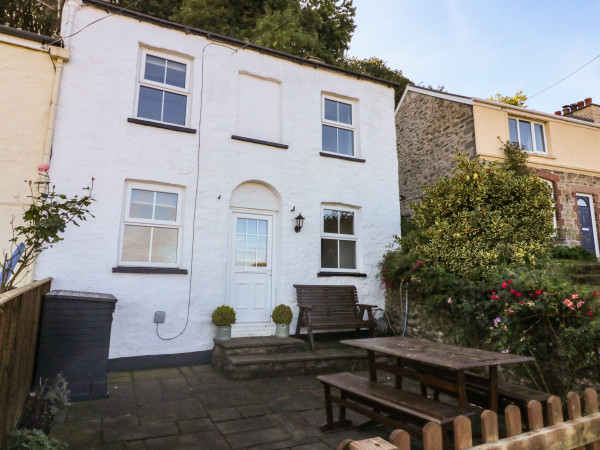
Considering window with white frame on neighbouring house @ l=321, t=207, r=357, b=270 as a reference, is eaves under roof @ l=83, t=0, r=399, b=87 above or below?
above

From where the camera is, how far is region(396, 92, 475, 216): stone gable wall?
11.0 metres

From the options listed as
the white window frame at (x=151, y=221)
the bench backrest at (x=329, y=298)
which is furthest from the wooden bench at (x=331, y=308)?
the white window frame at (x=151, y=221)

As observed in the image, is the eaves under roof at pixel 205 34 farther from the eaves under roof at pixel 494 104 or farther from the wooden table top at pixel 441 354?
the wooden table top at pixel 441 354

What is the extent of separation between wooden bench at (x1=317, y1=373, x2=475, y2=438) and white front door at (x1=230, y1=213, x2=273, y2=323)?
3.31 m

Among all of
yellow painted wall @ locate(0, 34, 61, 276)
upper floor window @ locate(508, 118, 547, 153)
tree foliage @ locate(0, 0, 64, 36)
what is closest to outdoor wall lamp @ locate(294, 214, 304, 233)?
yellow painted wall @ locate(0, 34, 61, 276)

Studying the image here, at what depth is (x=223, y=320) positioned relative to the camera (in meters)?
6.06

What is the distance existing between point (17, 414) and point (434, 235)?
238 inches

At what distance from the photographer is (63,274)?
5.43 metres

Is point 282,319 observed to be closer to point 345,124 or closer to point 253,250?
point 253,250

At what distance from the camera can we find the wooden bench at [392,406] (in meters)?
2.66

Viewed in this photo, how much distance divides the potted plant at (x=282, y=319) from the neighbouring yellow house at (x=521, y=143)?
6.97 metres

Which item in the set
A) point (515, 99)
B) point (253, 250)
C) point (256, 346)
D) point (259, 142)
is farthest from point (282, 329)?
point (515, 99)

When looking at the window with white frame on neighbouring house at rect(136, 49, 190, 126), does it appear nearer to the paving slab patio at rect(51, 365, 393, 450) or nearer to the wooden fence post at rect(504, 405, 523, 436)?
the paving slab patio at rect(51, 365, 393, 450)

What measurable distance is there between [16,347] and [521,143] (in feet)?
42.6
